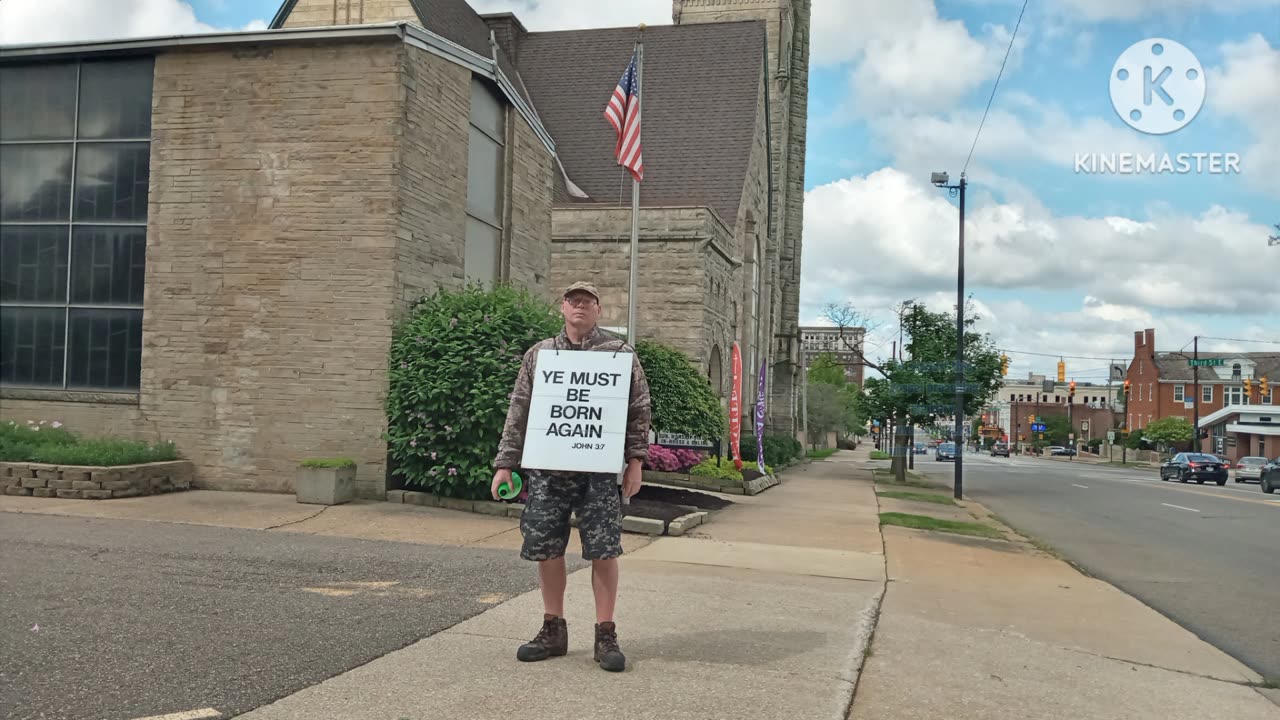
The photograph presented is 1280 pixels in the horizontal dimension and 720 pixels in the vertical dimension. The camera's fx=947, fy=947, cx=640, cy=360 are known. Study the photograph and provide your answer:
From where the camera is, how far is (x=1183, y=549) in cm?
1327

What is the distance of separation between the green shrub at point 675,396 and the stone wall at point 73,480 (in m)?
11.5

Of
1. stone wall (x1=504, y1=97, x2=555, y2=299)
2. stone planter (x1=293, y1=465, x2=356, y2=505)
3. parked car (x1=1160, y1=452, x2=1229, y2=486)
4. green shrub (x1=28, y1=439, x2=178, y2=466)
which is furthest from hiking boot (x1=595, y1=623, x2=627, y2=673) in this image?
parked car (x1=1160, y1=452, x2=1229, y2=486)

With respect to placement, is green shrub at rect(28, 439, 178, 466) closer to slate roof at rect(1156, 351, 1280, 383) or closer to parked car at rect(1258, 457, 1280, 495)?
parked car at rect(1258, 457, 1280, 495)

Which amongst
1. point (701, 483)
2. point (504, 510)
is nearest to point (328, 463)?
point (504, 510)

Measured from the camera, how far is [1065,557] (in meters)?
12.0

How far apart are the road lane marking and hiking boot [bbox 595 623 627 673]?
5.99ft

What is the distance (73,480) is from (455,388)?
467cm

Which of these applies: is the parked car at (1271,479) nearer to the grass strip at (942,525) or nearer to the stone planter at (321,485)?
the grass strip at (942,525)

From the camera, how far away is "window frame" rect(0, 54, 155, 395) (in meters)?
13.3

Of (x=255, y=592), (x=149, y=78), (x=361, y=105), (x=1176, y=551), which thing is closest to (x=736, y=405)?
(x=1176, y=551)

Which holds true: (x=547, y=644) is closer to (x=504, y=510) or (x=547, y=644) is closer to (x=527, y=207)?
(x=504, y=510)

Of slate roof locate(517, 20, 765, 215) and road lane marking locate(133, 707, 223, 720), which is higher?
slate roof locate(517, 20, 765, 215)

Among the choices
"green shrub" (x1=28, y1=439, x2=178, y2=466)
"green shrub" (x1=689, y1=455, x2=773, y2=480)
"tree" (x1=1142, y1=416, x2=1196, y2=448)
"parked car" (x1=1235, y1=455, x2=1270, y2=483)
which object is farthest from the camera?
"tree" (x1=1142, y1=416, x2=1196, y2=448)

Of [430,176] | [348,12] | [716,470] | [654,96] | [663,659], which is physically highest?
[348,12]
